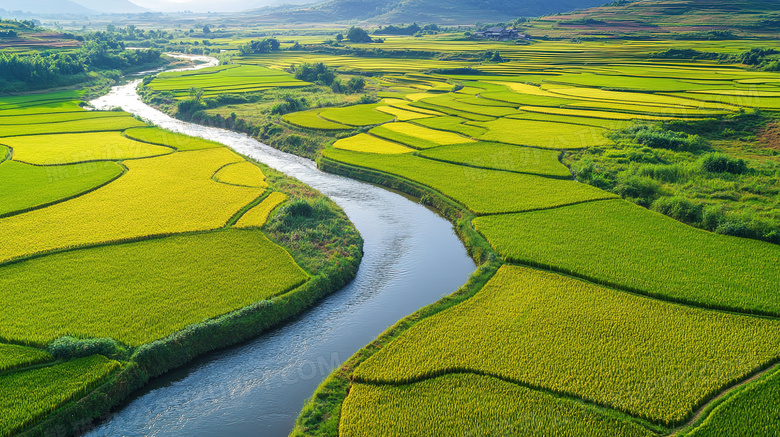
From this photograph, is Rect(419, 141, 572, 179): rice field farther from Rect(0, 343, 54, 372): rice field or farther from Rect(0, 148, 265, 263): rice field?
Rect(0, 343, 54, 372): rice field

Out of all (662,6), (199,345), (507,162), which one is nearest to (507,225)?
(507,162)

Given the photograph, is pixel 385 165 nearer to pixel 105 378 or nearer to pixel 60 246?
pixel 60 246

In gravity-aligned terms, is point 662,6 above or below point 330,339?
above

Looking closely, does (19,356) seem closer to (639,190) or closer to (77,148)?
(77,148)

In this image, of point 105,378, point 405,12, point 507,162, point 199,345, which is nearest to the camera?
point 105,378

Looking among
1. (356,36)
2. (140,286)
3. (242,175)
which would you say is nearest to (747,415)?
(140,286)

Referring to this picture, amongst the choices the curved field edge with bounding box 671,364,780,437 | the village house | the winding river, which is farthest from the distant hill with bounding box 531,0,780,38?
the curved field edge with bounding box 671,364,780,437
